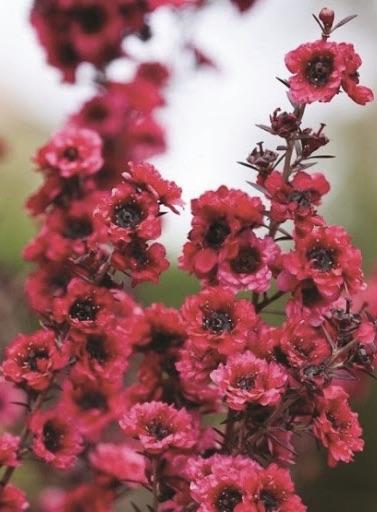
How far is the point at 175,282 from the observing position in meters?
2.93

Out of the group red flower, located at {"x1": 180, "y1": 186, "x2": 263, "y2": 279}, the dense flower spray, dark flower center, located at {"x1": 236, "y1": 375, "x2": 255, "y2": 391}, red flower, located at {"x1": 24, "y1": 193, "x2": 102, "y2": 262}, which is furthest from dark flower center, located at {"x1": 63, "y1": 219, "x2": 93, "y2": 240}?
dark flower center, located at {"x1": 236, "y1": 375, "x2": 255, "y2": 391}

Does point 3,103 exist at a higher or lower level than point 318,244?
higher

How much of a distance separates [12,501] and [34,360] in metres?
0.15

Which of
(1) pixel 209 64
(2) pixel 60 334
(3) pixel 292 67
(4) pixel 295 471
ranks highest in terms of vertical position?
(1) pixel 209 64

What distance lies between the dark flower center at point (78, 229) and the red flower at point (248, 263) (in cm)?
30

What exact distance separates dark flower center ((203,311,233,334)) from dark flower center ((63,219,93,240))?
0.32 m

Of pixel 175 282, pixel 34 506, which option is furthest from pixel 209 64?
pixel 175 282

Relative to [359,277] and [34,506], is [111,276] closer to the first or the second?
[359,277]

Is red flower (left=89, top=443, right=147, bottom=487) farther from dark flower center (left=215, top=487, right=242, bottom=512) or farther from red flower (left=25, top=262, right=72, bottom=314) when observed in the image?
dark flower center (left=215, top=487, right=242, bottom=512)

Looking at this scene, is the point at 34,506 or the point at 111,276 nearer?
the point at 111,276

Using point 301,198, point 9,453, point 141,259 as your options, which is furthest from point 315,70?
point 9,453

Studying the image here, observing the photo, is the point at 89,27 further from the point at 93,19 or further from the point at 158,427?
the point at 158,427

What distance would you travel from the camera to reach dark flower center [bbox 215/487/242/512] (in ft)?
2.68

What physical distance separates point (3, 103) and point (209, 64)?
10.9ft
